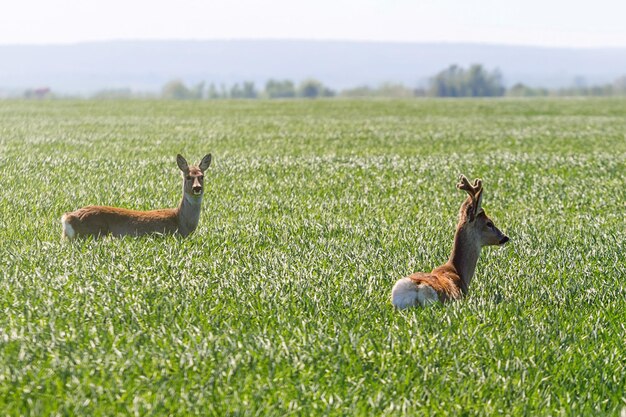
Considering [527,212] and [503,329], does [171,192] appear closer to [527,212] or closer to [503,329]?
[527,212]

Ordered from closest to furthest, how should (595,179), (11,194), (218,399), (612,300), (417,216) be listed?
(218,399) → (612,300) → (417,216) → (11,194) → (595,179)

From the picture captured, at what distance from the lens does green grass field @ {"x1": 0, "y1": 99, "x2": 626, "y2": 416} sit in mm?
5703

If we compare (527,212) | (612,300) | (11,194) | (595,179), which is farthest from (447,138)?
→ (612,300)

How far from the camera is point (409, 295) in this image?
7621 mm

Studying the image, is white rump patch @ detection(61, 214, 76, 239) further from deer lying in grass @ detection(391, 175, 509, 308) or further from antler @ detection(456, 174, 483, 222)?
antler @ detection(456, 174, 483, 222)

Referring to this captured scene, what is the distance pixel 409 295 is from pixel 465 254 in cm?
119

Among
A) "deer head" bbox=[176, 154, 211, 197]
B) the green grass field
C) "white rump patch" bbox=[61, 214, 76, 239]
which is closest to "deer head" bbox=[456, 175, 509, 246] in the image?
the green grass field

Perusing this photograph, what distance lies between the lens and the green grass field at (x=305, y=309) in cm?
570

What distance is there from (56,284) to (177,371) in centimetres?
253

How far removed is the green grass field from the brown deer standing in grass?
0.23m

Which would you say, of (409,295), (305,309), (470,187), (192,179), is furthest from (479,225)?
(192,179)

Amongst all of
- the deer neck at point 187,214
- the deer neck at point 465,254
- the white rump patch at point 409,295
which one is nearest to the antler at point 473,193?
the deer neck at point 465,254

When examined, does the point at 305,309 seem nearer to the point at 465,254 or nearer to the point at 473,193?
the point at 465,254

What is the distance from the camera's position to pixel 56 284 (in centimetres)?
793
